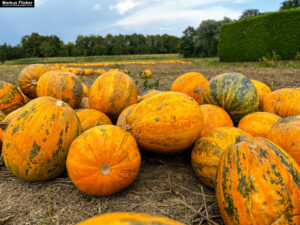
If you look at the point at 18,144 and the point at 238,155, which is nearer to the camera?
the point at 238,155

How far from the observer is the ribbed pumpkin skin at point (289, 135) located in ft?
6.40

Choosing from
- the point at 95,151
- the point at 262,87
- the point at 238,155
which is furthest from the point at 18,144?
the point at 262,87

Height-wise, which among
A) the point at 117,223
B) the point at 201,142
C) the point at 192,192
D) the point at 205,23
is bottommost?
the point at 192,192

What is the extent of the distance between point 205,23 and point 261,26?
18.8 m

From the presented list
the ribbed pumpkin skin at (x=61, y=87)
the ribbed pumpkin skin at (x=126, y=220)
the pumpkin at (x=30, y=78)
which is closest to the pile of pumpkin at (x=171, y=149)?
the ribbed pumpkin skin at (x=61, y=87)

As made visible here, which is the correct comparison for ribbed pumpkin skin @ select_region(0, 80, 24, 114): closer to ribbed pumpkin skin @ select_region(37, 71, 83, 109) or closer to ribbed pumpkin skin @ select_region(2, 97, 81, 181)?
ribbed pumpkin skin @ select_region(37, 71, 83, 109)

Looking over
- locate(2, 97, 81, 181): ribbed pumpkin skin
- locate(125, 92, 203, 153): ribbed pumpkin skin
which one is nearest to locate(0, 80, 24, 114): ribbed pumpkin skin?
locate(2, 97, 81, 181): ribbed pumpkin skin

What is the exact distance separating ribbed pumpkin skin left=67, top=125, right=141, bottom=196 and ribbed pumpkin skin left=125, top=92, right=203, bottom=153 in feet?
0.90

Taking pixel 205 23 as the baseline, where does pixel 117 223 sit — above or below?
below

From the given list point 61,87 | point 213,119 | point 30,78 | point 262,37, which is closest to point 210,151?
point 213,119

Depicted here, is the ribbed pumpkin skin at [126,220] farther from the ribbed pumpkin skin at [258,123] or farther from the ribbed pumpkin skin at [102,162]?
the ribbed pumpkin skin at [258,123]

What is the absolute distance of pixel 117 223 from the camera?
723mm

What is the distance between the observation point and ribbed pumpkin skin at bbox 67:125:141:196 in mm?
1947

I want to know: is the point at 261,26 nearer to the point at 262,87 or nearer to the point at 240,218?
the point at 262,87
